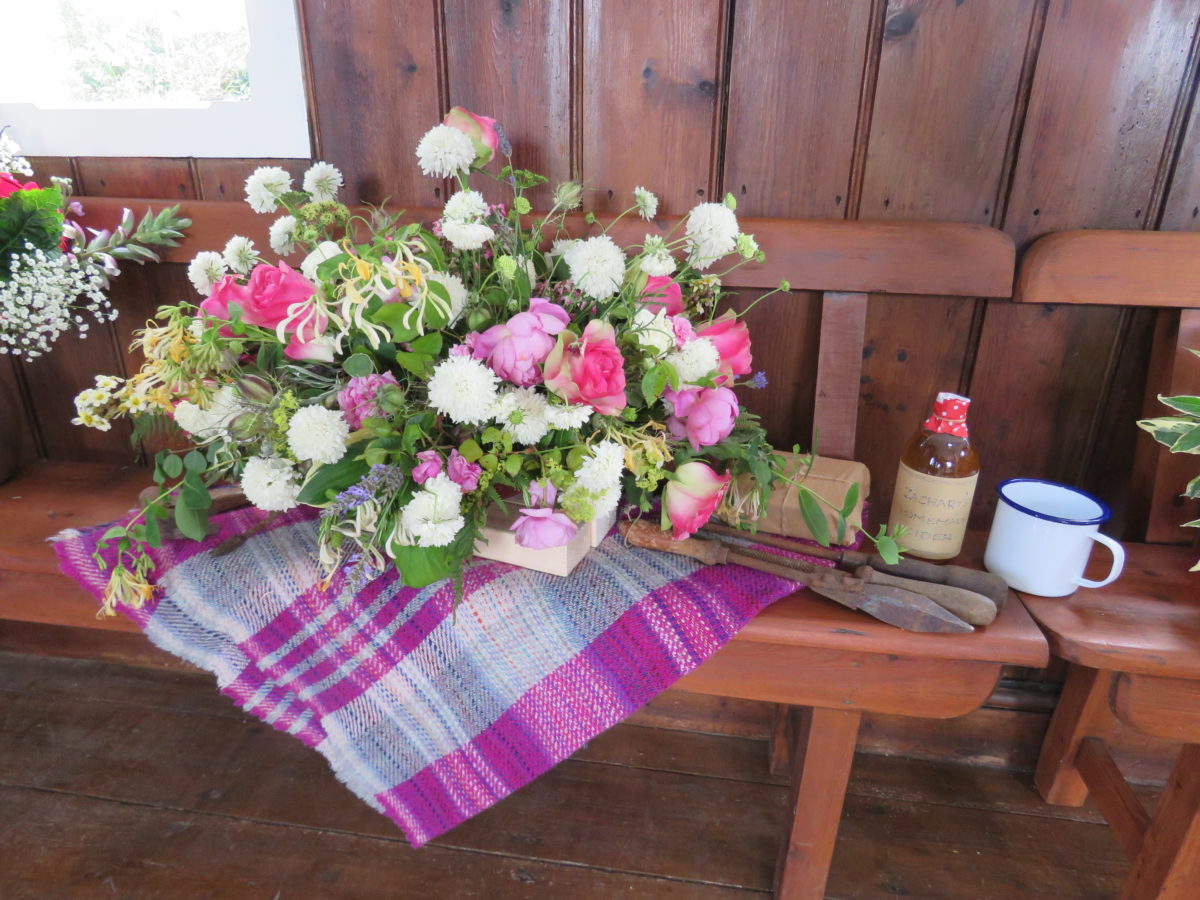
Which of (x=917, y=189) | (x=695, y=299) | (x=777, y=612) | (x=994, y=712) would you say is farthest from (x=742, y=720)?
(x=917, y=189)

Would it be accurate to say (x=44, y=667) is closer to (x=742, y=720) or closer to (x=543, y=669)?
(x=543, y=669)

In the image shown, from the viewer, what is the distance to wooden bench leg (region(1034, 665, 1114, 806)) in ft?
3.58

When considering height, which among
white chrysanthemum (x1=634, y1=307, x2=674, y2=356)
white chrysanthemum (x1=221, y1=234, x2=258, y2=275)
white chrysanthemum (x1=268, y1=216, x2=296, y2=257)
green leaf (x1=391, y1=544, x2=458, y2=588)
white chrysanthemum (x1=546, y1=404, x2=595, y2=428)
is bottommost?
green leaf (x1=391, y1=544, x2=458, y2=588)

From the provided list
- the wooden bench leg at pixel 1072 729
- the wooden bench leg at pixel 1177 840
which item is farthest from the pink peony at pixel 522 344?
the wooden bench leg at pixel 1072 729

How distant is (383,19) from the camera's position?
38.7 inches

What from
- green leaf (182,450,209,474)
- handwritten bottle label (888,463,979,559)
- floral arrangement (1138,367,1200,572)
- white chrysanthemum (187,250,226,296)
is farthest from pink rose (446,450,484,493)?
floral arrangement (1138,367,1200,572)

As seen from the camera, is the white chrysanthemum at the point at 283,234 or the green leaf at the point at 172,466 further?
the white chrysanthemum at the point at 283,234

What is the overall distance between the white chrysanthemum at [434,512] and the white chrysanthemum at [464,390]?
2.5 inches

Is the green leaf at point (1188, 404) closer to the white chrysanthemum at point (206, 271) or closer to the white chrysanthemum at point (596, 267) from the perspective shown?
the white chrysanthemum at point (596, 267)

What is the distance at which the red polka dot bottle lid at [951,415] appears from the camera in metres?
0.84

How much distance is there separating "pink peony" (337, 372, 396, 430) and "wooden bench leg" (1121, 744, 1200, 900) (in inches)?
39.4

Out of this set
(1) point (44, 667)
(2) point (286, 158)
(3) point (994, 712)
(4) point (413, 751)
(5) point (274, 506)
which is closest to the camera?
(5) point (274, 506)

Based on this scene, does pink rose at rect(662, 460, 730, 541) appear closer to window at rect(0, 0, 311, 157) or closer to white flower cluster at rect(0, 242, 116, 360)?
window at rect(0, 0, 311, 157)

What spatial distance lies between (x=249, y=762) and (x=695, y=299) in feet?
3.54
